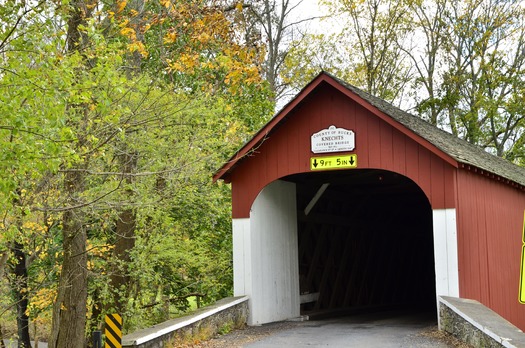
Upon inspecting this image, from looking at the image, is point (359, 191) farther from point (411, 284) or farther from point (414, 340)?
point (414, 340)

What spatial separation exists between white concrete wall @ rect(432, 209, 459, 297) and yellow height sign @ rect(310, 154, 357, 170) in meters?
1.73

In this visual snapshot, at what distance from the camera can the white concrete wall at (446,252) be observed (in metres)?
11.3

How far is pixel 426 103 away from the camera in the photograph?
30406 mm

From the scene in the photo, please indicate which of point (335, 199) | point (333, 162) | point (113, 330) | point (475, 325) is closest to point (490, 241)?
point (333, 162)

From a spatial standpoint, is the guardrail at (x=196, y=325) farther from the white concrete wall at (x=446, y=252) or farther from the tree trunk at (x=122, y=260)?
the white concrete wall at (x=446, y=252)

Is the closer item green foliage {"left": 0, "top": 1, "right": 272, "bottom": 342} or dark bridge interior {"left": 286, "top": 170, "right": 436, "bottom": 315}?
green foliage {"left": 0, "top": 1, "right": 272, "bottom": 342}

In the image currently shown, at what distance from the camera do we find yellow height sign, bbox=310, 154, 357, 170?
1238cm

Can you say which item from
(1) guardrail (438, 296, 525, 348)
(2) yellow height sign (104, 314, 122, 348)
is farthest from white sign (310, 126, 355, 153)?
(2) yellow height sign (104, 314, 122, 348)

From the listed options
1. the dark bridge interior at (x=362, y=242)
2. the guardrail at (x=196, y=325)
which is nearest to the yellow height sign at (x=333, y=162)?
the dark bridge interior at (x=362, y=242)

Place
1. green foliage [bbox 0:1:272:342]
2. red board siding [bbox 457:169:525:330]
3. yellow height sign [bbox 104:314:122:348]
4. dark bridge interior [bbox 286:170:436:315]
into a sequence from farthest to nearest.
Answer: dark bridge interior [bbox 286:170:436:315] < red board siding [bbox 457:169:525:330] < yellow height sign [bbox 104:314:122:348] < green foliage [bbox 0:1:272:342]

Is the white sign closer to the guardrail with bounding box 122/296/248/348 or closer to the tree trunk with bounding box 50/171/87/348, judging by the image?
the guardrail with bounding box 122/296/248/348

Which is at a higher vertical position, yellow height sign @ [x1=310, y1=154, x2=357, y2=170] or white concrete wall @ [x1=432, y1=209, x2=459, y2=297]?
yellow height sign @ [x1=310, y1=154, x2=357, y2=170]

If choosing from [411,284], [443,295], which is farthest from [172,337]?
[411,284]

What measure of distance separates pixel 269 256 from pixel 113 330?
6215 millimetres
